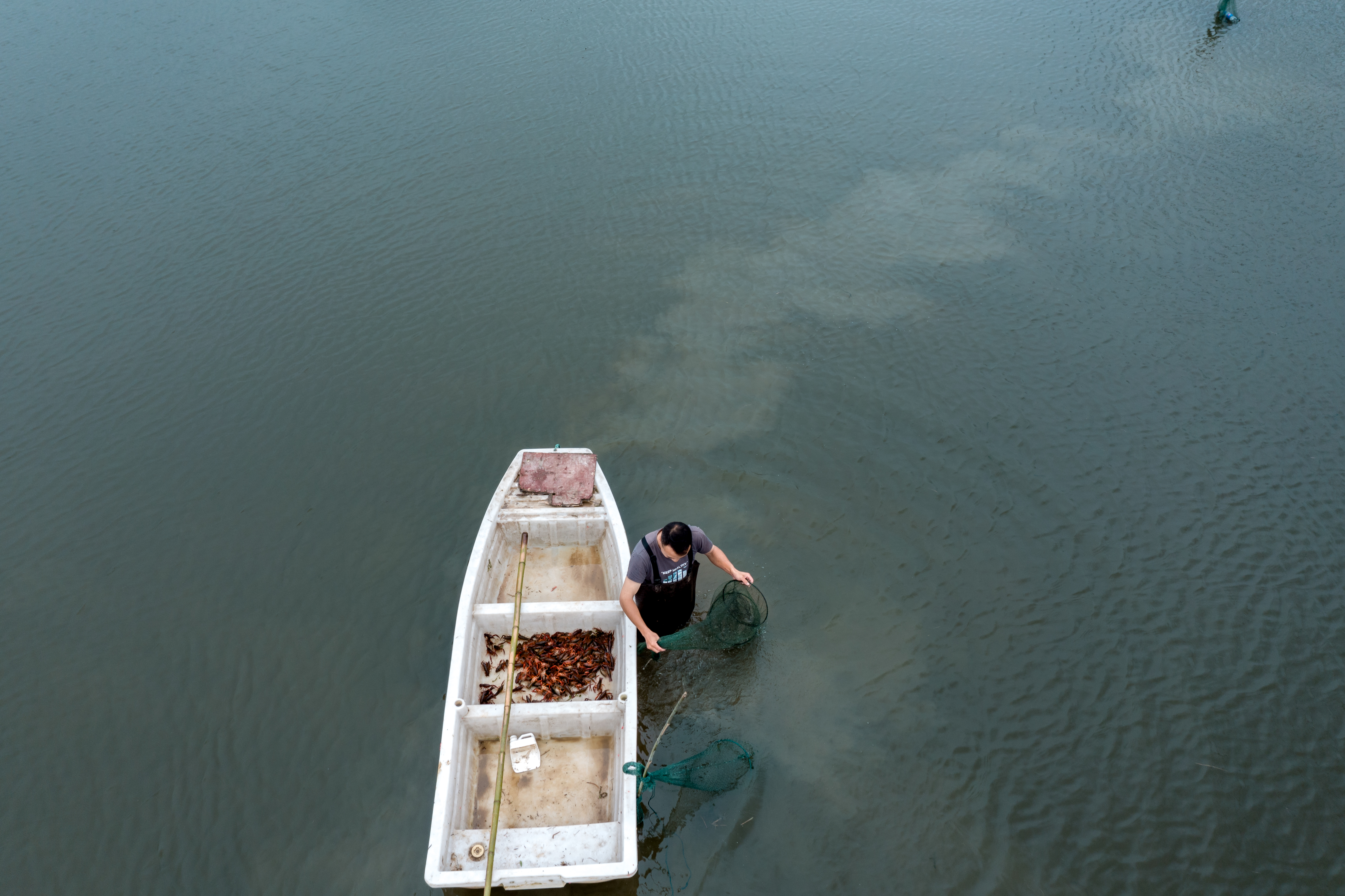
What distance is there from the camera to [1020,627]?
8.93 m

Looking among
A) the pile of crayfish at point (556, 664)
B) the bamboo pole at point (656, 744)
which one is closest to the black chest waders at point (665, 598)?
the pile of crayfish at point (556, 664)

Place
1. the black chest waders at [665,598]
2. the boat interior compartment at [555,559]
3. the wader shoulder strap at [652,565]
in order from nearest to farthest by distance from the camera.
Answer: the wader shoulder strap at [652,565] < the black chest waders at [665,598] < the boat interior compartment at [555,559]

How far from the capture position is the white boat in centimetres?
650

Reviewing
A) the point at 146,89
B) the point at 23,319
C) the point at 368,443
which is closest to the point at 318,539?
the point at 368,443

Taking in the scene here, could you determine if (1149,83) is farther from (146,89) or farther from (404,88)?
(146,89)

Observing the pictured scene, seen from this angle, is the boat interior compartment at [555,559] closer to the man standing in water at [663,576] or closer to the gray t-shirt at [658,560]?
the man standing in water at [663,576]

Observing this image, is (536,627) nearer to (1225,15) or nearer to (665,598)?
(665,598)

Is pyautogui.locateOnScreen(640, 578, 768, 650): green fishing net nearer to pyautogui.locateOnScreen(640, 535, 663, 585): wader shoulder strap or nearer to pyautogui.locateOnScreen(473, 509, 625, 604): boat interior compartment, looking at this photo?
pyautogui.locateOnScreen(640, 535, 663, 585): wader shoulder strap

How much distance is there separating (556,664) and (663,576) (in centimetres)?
176

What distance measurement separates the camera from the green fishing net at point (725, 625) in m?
7.70

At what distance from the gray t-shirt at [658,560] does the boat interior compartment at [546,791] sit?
133 centimetres

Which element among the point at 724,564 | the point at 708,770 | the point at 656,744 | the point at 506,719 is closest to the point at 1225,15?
the point at 724,564

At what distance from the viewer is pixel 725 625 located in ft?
26.2

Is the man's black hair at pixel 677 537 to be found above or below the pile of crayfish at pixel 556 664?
above
